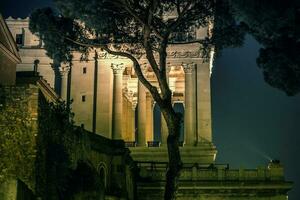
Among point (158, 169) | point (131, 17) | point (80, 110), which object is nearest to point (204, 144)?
point (80, 110)

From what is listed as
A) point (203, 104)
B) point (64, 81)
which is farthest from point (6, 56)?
point (203, 104)

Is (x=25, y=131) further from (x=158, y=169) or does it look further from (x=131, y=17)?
(x=158, y=169)

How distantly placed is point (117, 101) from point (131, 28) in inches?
1404

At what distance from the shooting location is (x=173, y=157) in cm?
2888

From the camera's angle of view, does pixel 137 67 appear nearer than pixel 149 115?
Yes

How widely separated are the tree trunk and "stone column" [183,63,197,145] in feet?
120

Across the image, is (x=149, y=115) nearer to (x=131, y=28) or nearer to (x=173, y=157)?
(x=131, y=28)

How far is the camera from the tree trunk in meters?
28.6

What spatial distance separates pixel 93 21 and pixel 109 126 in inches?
1538

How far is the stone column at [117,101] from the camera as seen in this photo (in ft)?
220

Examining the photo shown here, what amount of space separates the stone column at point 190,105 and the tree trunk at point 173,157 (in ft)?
120

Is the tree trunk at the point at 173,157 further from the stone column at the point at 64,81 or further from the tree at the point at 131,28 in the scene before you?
the stone column at the point at 64,81

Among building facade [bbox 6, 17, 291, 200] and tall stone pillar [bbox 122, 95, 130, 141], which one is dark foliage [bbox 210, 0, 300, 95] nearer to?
building facade [bbox 6, 17, 291, 200]

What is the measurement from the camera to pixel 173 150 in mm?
29000
